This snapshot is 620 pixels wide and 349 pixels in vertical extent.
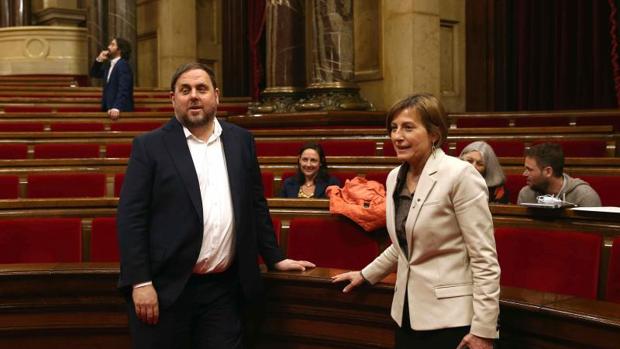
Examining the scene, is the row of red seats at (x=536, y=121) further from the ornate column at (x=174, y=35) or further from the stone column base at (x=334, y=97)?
the ornate column at (x=174, y=35)

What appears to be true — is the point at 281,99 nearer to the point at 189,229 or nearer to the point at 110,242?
the point at 110,242

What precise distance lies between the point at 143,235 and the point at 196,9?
936cm

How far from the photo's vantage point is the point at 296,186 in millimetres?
3803

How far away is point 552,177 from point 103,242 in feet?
5.39

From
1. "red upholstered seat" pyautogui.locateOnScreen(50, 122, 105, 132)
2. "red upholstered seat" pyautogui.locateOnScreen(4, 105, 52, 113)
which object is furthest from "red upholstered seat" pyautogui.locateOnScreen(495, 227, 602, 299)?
"red upholstered seat" pyautogui.locateOnScreen(4, 105, 52, 113)

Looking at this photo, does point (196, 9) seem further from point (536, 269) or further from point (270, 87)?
point (536, 269)

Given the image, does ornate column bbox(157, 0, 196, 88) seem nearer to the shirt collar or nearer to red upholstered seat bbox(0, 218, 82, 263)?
red upholstered seat bbox(0, 218, 82, 263)

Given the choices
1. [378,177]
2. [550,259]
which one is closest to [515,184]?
[378,177]

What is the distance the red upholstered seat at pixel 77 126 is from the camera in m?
5.89

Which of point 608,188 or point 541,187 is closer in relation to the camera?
point 541,187

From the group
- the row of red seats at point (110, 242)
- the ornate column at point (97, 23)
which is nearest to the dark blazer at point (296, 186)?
the row of red seats at point (110, 242)

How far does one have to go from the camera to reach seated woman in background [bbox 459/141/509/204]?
331 centimetres

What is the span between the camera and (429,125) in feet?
5.09

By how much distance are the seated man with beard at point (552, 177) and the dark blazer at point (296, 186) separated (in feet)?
3.81
